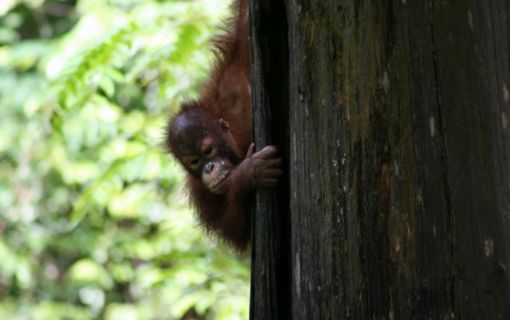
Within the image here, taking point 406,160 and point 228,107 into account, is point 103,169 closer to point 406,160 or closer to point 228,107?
point 228,107

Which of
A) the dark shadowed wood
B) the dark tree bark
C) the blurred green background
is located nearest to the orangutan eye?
the blurred green background

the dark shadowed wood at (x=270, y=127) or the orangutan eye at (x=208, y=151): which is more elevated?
the orangutan eye at (x=208, y=151)

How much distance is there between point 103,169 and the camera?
6.54 meters

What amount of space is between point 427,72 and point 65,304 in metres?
5.86

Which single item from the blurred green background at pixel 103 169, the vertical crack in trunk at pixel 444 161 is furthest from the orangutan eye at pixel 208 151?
the vertical crack in trunk at pixel 444 161

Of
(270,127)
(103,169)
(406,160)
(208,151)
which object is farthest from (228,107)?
(103,169)

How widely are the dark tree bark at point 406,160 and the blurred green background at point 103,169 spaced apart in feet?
6.03

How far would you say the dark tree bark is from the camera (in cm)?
224

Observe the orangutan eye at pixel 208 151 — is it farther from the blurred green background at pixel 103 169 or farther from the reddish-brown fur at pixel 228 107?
the blurred green background at pixel 103 169

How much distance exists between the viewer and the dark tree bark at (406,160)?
7.36 ft

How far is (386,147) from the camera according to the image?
89.1 inches

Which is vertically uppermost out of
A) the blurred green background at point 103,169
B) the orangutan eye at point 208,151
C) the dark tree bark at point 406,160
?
the blurred green background at point 103,169

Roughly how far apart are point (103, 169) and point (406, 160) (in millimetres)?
4523

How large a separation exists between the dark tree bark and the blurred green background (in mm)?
1839
